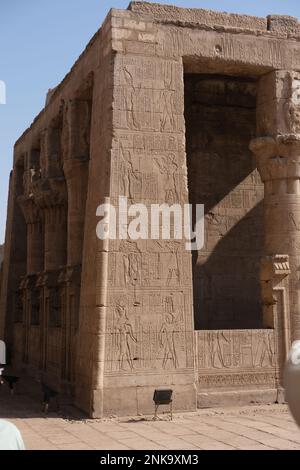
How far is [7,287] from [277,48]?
987 cm

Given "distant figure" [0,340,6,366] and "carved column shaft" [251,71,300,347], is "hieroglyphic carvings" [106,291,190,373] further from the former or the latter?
"distant figure" [0,340,6,366]

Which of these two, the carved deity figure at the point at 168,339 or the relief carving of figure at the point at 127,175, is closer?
the carved deity figure at the point at 168,339

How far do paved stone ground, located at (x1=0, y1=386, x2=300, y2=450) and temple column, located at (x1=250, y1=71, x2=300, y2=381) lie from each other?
1479 mm

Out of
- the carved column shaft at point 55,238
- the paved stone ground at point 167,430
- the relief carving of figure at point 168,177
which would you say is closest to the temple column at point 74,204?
the paved stone ground at point 167,430

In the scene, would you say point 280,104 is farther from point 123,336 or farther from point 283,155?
point 123,336

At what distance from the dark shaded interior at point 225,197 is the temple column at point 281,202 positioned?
2507 mm

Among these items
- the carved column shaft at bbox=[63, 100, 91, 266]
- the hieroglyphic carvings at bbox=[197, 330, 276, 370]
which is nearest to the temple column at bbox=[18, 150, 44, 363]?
the carved column shaft at bbox=[63, 100, 91, 266]

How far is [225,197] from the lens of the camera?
1324 cm

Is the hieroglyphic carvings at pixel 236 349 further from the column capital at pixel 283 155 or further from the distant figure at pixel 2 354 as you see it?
the distant figure at pixel 2 354

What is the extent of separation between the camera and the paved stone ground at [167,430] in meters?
6.84

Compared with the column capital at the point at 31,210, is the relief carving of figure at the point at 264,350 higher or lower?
lower

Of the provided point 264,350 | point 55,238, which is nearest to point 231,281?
point 264,350

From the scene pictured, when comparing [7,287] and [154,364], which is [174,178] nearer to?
[154,364]
